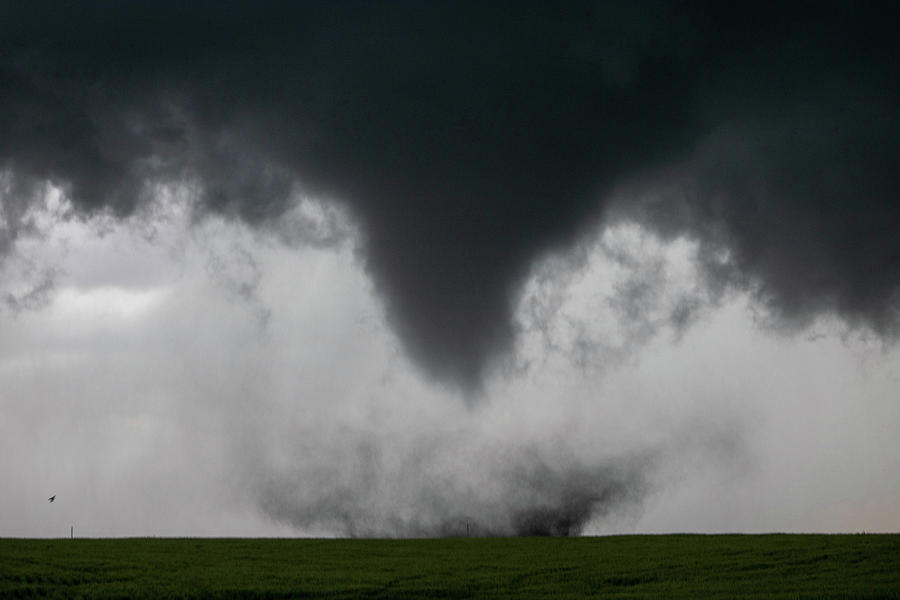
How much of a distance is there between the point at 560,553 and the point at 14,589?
3123 cm

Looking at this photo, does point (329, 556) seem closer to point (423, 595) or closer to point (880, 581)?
point (423, 595)

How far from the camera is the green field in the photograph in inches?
1706

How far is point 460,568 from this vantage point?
52062 millimetres

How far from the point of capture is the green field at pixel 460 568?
4334 centimetres

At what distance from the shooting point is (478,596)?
143 feet

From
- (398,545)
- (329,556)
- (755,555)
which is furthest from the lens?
(398,545)

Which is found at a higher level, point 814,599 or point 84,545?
point 84,545

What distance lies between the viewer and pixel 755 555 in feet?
179

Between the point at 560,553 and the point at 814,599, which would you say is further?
the point at 560,553

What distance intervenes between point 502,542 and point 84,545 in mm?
27506

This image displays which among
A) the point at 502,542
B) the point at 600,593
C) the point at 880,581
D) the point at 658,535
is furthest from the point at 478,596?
the point at 658,535

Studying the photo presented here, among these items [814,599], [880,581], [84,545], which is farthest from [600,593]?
[84,545]

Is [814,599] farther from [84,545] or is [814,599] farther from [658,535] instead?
[84,545]

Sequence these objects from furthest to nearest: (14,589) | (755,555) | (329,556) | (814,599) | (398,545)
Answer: (398,545) < (329,556) < (755,555) < (14,589) < (814,599)
